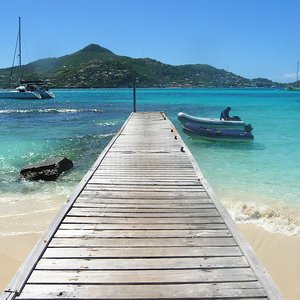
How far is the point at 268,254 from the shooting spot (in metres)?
6.89

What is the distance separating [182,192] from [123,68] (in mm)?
166201

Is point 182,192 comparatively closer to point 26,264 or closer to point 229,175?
point 26,264

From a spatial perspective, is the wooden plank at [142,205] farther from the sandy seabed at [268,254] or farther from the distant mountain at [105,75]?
the distant mountain at [105,75]

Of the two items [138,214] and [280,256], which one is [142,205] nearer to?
[138,214]

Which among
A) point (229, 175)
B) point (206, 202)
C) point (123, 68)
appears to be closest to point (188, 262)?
point (206, 202)

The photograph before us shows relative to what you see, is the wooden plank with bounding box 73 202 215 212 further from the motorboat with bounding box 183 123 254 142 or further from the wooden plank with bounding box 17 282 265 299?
the motorboat with bounding box 183 123 254 142

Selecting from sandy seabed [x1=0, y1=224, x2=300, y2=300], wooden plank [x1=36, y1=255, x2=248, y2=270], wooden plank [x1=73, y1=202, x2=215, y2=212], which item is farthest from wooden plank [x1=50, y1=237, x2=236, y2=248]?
sandy seabed [x1=0, y1=224, x2=300, y2=300]

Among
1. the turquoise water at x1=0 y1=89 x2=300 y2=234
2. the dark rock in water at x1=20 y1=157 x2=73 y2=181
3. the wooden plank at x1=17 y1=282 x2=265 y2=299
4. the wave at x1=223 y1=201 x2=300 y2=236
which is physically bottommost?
the turquoise water at x1=0 y1=89 x2=300 y2=234

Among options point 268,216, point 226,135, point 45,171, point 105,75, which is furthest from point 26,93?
point 105,75

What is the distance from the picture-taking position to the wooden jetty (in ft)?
12.1

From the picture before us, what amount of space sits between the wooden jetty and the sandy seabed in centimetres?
139

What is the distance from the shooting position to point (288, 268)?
638 cm

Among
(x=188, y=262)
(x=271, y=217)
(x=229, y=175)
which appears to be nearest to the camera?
(x=188, y=262)

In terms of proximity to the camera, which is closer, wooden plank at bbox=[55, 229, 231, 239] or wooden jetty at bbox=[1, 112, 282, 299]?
wooden jetty at bbox=[1, 112, 282, 299]
